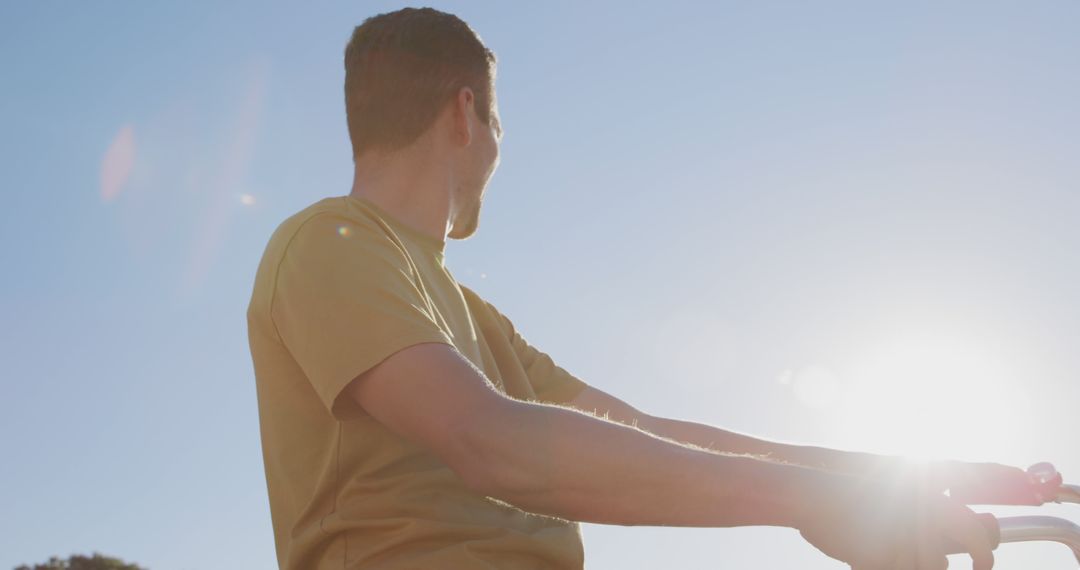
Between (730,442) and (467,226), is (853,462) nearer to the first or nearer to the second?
(730,442)

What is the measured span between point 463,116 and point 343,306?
50.9 inches

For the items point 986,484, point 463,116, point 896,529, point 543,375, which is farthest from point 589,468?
point 543,375

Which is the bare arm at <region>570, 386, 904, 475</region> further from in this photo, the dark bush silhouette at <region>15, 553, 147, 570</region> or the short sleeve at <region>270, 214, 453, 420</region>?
the dark bush silhouette at <region>15, 553, 147, 570</region>

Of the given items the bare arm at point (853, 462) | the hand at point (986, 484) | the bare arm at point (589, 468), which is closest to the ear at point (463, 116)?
the bare arm at point (853, 462)

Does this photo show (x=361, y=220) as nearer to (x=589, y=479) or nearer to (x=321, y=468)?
(x=321, y=468)

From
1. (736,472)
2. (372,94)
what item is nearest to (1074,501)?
(736,472)

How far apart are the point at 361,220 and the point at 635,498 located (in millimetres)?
1093

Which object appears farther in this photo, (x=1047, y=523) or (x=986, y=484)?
(x=986, y=484)

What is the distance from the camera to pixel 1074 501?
108 inches

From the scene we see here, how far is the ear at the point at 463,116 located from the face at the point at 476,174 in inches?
1.2

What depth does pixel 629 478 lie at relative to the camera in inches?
82.8

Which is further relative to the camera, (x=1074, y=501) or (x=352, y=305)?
(x=1074, y=501)

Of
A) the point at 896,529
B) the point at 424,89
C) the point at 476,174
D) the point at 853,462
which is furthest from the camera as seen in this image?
Answer: the point at 476,174

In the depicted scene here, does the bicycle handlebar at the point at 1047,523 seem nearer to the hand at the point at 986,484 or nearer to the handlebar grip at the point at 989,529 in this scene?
the hand at the point at 986,484
